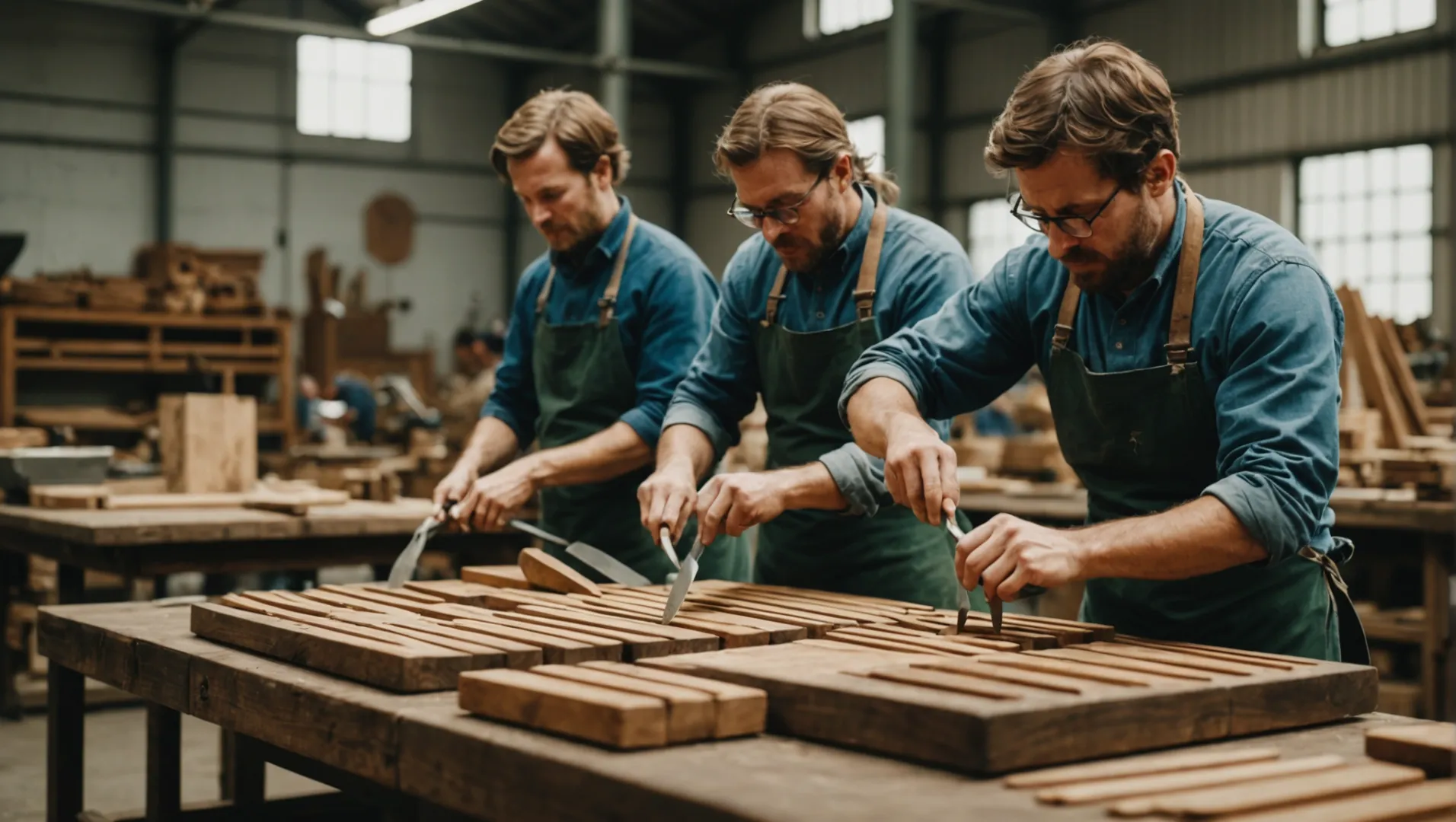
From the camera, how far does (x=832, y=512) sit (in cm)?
276

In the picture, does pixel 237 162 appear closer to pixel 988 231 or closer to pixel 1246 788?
pixel 988 231

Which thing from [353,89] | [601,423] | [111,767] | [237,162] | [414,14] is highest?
[353,89]

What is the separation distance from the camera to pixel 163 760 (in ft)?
9.13

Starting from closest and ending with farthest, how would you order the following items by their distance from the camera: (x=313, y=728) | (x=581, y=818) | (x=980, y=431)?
(x=581, y=818)
(x=313, y=728)
(x=980, y=431)

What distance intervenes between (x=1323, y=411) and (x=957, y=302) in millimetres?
688

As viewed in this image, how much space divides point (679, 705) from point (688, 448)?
132 cm

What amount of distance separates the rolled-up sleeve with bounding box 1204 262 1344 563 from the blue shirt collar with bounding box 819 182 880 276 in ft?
2.95

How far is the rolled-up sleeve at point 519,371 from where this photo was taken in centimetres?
359

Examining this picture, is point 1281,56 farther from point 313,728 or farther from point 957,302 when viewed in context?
point 313,728

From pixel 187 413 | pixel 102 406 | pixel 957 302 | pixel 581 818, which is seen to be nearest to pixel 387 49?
pixel 102 406

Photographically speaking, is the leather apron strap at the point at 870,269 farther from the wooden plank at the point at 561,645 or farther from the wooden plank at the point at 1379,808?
the wooden plank at the point at 1379,808

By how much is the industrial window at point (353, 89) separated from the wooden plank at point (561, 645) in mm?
14901

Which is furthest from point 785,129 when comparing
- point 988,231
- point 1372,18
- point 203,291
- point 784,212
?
point 988,231

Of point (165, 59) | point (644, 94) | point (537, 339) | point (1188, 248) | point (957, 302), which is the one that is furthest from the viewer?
point (644, 94)
